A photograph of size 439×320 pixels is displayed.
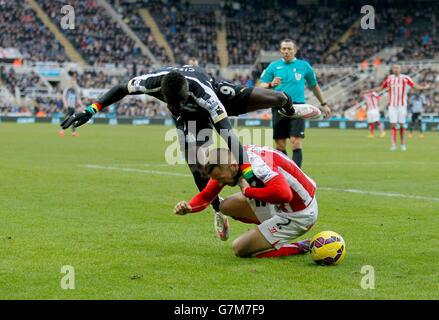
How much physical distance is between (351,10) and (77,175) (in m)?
48.7

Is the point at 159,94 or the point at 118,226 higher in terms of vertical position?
the point at 159,94

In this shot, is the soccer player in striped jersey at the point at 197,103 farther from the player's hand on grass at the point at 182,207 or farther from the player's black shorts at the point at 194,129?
the player's hand on grass at the point at 182,207

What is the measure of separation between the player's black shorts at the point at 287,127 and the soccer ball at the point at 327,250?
19.6 ft

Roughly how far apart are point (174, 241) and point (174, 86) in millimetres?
1679

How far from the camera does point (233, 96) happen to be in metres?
7.94

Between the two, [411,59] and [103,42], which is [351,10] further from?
[103,42]

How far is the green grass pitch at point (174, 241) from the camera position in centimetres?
491

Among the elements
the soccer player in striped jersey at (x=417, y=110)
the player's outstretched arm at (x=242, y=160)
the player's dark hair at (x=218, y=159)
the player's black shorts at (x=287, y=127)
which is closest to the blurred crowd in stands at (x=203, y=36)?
the soccer player in striped jersey at (x=417, y=110)

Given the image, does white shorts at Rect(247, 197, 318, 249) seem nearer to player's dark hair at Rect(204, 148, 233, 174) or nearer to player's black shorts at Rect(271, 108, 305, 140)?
player's dark hair at Rect(204, 148, 233, 174)

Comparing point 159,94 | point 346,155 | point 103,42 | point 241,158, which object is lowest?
point 346,155

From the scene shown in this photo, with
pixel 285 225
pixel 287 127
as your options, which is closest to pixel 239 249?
pixel 285 225

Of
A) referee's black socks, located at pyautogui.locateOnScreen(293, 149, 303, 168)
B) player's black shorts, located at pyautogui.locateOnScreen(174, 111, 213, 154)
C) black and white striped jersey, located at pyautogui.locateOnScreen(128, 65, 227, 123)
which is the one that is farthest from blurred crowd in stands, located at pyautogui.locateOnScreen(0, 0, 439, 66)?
black and white striped jersey, located at pyautogui.locateOnScreen(128, 65, 227, 123)

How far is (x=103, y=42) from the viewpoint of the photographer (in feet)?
180
